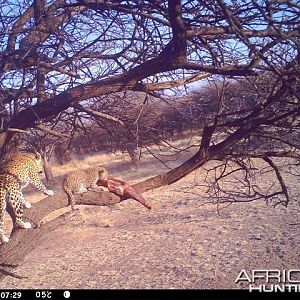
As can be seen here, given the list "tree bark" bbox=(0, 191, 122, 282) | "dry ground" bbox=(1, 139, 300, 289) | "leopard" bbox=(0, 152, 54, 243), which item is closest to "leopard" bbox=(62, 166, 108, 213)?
"tree bark" bbox=(0, 191, 122, 282)

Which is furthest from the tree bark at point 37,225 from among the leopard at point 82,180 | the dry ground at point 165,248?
the dry ground at point 165,248

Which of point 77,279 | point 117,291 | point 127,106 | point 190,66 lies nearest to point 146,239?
point 77,279

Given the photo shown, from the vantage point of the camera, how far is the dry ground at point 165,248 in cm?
926

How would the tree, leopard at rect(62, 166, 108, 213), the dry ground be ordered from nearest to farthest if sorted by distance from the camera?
the tree < leopard at rect(62, 166, 108, 213) < the dry ground

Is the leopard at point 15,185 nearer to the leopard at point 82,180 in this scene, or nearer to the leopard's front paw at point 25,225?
the leopard's front paw at point 25,225

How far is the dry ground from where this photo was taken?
9.26 metres

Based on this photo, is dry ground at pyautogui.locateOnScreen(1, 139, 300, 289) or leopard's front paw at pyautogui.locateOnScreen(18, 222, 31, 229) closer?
leopard's front paw at pyautogui.locateOnScreen(18, 222, 31, 229)

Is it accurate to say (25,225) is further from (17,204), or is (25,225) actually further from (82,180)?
(82,180)

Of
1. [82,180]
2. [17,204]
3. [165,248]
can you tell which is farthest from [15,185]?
[165,248]

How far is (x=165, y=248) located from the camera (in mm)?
11430

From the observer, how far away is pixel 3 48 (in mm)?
4824

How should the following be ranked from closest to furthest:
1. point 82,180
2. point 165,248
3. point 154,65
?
point 154,65 < point 82,180 < point 165,248

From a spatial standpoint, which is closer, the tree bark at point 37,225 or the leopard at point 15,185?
the tree bark at point 37,225

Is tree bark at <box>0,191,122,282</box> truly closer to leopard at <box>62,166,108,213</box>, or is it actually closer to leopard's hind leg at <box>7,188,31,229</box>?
leopard's hind leg at <box>7,188,31,229</box>
